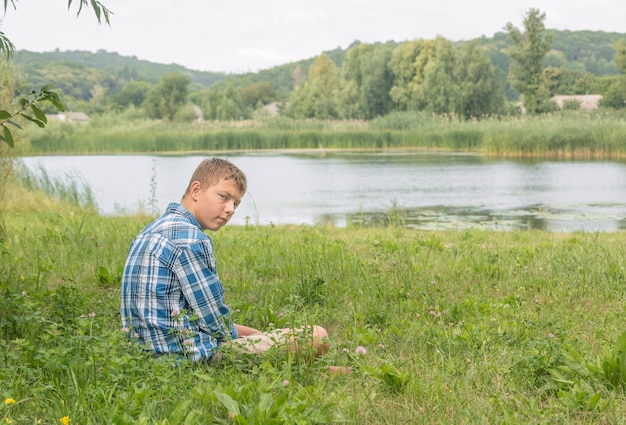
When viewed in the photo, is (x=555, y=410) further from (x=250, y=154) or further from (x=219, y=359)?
(x=250, y=154)

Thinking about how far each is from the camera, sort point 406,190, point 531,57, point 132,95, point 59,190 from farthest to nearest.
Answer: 1. point 132,95
2. point 531,57
3. point 406,190
4. point 59,190

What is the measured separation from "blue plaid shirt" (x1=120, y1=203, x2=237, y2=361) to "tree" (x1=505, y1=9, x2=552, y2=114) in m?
46.6

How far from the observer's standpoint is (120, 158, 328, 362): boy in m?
3.10

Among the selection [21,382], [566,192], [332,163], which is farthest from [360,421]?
[332,163]

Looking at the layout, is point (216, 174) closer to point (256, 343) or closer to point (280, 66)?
point (256, 343)

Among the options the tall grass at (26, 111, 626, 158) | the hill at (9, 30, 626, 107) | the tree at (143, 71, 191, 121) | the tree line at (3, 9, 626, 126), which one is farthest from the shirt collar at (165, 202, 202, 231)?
the hill at (9, 30, 626, 107)

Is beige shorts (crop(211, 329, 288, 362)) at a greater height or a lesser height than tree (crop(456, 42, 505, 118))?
lesser

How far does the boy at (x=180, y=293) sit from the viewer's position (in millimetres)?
3098

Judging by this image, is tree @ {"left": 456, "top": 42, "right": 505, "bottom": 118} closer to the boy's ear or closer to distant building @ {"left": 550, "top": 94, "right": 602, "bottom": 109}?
distant building @ {"left": 550, "top": 94, "right": 602, "bottom": 109}

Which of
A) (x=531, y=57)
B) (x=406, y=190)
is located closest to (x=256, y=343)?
(x=406, y=190)

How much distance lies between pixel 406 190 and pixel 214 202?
1351 cm

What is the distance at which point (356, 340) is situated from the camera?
11.9ft

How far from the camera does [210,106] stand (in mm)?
62812

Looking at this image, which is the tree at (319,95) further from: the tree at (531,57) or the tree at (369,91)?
Answer: the tree at (531,57)
